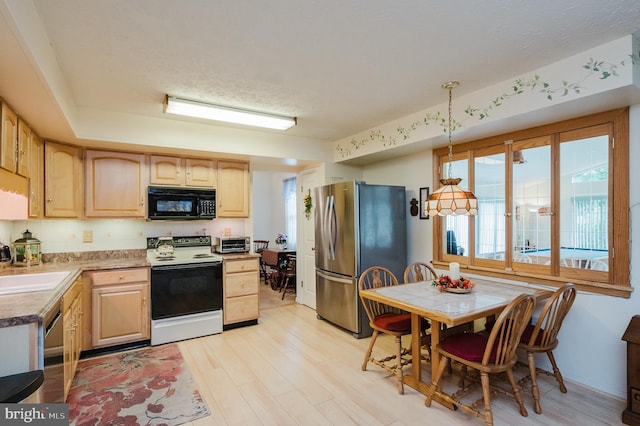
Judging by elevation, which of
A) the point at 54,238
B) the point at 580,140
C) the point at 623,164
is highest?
the point at 580,140

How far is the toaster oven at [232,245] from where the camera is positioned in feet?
14.0

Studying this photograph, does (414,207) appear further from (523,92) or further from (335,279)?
(523,92)

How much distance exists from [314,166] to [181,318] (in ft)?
8.81

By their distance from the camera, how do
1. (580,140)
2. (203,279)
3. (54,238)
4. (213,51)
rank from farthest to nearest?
1. (203,279)
2. (54,238)
3. (580,140)
4. (213,51)

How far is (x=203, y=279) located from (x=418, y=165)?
9.76 ft

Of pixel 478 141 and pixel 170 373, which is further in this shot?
pixel 478 141

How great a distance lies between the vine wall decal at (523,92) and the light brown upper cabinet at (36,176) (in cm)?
346

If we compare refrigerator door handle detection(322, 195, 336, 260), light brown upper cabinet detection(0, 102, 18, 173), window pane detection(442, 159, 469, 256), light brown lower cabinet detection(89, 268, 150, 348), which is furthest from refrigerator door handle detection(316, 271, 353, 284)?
light brown upper cabinet detection(0, 102, 18, 173)

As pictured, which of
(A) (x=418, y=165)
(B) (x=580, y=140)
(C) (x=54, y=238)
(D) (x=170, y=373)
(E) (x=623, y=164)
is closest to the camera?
(E) (x=623, y=164)

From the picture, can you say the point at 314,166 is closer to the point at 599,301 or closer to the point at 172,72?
the point at 172,72

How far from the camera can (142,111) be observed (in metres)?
3.29

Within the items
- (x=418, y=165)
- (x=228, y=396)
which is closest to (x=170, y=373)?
(x=228, y=396)

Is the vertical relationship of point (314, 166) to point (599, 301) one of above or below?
above

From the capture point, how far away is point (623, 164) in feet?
7.93
